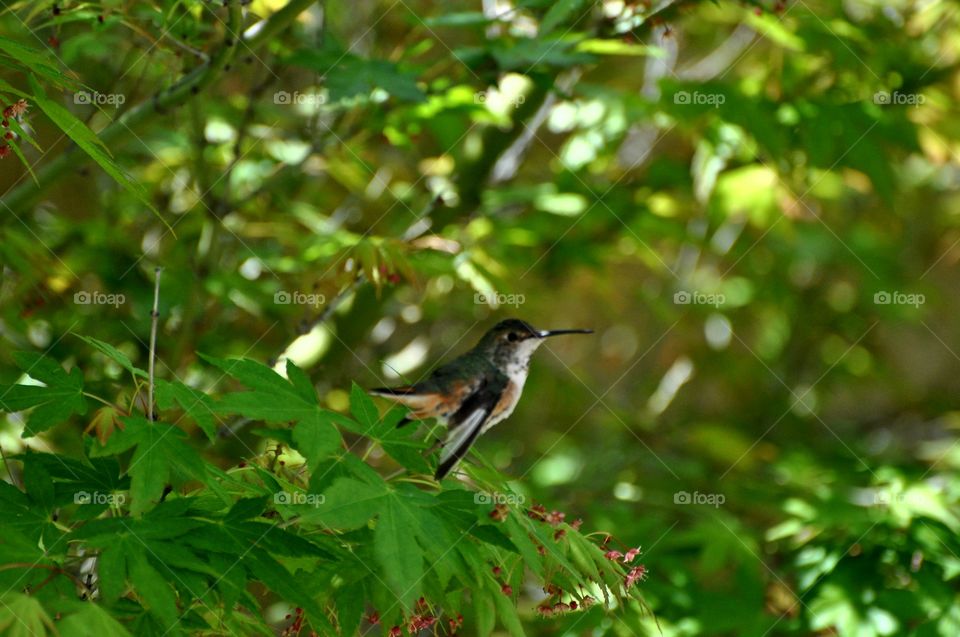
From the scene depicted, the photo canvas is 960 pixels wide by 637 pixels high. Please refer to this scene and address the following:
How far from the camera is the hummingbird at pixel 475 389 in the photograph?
2078 mm

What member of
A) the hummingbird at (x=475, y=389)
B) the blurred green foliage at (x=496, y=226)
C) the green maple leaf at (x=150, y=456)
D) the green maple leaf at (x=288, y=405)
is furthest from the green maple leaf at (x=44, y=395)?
the hummingbird at (x=475, y=389)

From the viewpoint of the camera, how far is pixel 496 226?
356 centimetres

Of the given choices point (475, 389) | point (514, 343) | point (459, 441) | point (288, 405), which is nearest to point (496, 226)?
point (514, 343)

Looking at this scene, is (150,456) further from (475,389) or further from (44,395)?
(475,389)

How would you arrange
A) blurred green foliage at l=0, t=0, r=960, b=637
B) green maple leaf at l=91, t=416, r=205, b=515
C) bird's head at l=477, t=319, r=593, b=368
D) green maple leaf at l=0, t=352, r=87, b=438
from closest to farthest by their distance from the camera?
green maple leaf at l=91, t=416, r=205, b=515, green maple leaf at l=0, t=352, r=87, b=438, bird's head at l=477, t=319, r=593, b=368, blurred green foliage at l=0, t=0, r=960, b=637

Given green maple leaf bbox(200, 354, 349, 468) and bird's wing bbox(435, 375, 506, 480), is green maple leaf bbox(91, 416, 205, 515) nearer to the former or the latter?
green maple leaf bbox(200, 354, 349, 468)

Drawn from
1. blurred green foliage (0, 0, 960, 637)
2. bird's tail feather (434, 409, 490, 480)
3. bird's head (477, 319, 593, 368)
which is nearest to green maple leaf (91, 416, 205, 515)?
blurred green foliage (0, 0, 960, 637)

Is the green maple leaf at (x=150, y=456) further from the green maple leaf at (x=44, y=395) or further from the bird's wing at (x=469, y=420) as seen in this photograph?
the bird's wing at (x=469, y=420)

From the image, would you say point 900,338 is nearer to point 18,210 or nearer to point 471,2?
point 471,2

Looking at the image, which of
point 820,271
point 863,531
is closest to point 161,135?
point 863,531

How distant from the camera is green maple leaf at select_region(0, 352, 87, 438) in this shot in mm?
1699

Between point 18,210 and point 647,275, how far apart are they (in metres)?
4.51

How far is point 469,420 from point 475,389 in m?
0.17

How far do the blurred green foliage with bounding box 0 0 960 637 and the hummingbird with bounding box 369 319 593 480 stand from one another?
0.09 m
